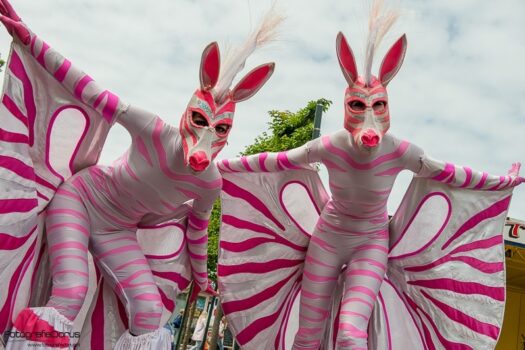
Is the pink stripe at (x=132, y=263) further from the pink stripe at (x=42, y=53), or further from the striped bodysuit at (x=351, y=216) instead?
the pink stripe at (x=42, y=53)

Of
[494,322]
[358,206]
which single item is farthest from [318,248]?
[494,322]

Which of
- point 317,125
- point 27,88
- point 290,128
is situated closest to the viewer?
point 27,88

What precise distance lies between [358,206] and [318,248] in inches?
18.5

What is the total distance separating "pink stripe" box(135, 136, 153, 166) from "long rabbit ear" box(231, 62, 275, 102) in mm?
583

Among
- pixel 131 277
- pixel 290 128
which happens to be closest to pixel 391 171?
pixel 131 277

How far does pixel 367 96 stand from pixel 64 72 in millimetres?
1726

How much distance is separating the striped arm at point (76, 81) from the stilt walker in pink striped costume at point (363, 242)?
115cm

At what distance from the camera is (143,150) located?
338cm

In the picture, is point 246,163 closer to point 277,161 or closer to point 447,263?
point 277,161

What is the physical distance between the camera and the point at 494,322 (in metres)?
4.03

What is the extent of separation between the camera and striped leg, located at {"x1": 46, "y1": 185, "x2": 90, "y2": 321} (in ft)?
10.1

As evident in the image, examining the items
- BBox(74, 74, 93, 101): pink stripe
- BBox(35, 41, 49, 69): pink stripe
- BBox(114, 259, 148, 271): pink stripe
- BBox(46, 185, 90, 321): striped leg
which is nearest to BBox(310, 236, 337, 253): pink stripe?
BBox(114, 259, 148, 271): pink stripe

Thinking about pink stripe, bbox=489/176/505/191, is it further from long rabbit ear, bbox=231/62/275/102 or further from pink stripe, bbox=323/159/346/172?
long rabbit ear, bbox=231/62/275/102

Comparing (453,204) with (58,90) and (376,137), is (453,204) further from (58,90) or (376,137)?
(58,90)
